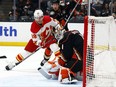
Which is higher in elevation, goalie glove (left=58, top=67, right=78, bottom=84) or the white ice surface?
goalie glove (left=58, top=67, right=78, bottom=84)

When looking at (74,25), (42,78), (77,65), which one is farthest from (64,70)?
(74,25)

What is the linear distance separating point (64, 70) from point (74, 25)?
3.74 meters

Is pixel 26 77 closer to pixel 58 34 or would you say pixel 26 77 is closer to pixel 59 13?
pixel 58 34

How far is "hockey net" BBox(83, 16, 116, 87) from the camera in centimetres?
366

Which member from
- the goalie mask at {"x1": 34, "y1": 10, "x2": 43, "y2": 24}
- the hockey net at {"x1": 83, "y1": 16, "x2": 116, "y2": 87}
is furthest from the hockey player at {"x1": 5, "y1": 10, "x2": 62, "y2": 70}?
the hockey net at {"x1": 83, "y1": 16, "x2": 116, "y2": 87}

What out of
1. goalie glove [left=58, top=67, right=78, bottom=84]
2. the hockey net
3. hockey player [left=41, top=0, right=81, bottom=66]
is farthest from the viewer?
hockey player [left=41, top=0, right=81, bottom=66]

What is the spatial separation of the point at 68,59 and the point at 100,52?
0.46 meters

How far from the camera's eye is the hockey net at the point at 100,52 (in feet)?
12.0

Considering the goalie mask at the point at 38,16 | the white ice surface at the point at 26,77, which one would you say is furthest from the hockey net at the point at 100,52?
the goalie mask at the point at 38,16

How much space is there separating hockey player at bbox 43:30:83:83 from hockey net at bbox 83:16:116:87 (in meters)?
0.30

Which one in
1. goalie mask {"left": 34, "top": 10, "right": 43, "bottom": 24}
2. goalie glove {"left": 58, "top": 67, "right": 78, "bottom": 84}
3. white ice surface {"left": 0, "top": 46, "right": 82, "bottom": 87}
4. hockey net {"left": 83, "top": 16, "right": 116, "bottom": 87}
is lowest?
white ice surface {"left": 0, "top": 46, "right": 82, "bottom": 87}

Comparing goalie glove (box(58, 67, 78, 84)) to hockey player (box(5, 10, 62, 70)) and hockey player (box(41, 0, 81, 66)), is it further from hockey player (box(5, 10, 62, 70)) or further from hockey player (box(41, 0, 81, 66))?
hockey player (box(41, 0, 81, 66))

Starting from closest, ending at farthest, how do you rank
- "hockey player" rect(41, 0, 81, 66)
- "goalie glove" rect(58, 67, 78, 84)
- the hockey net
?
the hockey net < "goalie glove" rect(58, 67, 78, 84) < "hockey player" rect(41, 0, 81, 66)

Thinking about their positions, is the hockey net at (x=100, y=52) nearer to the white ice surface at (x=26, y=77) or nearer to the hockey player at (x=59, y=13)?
the white ice surface at (x=26, y=77)
